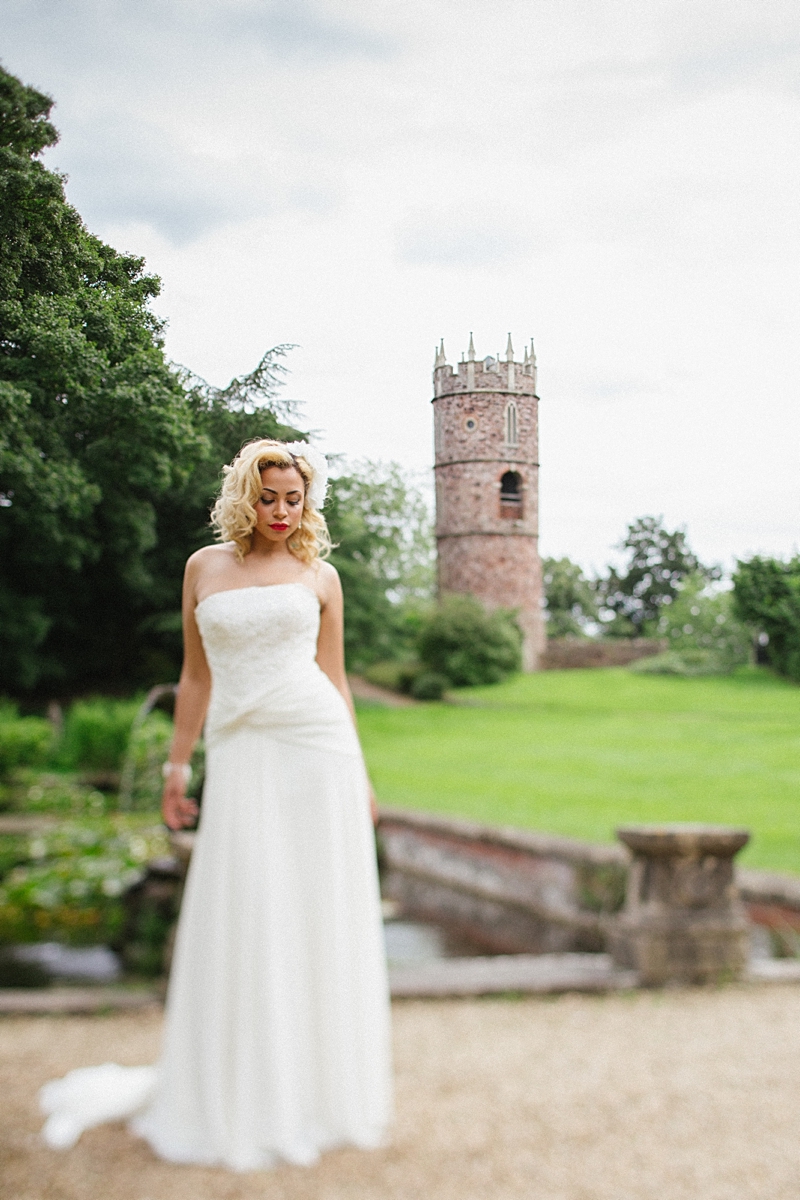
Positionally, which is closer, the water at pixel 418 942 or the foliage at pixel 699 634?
the foliage at pixel 699 634

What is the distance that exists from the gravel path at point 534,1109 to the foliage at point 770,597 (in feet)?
6.91

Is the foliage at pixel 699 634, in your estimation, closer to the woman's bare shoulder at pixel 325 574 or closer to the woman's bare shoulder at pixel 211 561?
the woman's bare shoulder at pixel 325 574

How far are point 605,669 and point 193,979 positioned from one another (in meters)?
3.18


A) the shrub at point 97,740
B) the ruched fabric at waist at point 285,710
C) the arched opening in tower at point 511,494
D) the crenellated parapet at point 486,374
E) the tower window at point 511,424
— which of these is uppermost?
the crenellated parapet at point 486,374

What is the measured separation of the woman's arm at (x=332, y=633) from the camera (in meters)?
2.46

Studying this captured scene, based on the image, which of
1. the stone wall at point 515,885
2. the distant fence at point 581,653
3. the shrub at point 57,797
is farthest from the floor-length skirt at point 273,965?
the shrub at point 57,797

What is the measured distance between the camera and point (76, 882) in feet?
20.4

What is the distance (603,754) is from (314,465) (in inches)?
203

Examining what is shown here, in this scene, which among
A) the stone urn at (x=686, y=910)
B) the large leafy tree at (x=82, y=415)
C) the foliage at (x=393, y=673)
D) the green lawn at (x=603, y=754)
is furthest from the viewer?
the green lawn at (x=603, y=754)

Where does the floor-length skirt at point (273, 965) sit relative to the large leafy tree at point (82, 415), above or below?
below

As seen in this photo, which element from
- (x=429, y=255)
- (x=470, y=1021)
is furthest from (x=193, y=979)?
(x=429, y=255)

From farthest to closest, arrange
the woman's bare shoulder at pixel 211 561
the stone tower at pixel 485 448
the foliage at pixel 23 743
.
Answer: the foliage at pixel 23 743 → the stone tower at pixel 485 448 → the woman's bare shoulder at pixel 211 561

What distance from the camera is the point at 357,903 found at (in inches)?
96.4

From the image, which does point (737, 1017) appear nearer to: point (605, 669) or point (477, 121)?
point (605, 669)
